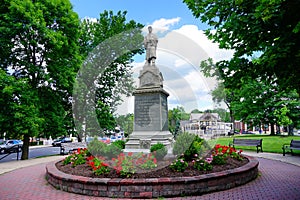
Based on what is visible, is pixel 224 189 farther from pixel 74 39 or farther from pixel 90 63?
pixel 90 63

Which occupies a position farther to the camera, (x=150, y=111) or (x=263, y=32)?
(x=150, y=111)

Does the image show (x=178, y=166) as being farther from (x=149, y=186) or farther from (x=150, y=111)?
(x=150, y=111)

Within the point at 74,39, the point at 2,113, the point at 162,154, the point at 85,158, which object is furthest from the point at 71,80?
the point at 162,154

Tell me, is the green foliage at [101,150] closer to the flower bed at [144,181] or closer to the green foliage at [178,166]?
the flower bed at [144,181]

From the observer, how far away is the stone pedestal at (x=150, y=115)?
1041cm

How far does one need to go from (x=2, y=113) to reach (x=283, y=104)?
35.8 metres

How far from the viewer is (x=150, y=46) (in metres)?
11.9

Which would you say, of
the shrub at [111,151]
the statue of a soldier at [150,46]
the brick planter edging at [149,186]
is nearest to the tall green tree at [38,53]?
the statue of a soldier at [150,46]

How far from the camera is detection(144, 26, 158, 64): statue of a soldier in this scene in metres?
11.8

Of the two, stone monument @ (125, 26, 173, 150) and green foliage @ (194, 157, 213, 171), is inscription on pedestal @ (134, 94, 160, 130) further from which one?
green foliage @ (194, 157, 213, 171)

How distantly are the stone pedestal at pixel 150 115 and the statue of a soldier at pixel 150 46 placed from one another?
77 centimetres

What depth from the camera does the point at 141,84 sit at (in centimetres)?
1162

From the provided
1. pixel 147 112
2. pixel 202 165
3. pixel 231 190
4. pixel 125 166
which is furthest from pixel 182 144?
pixel 147 112

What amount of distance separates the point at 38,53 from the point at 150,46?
353 inches
